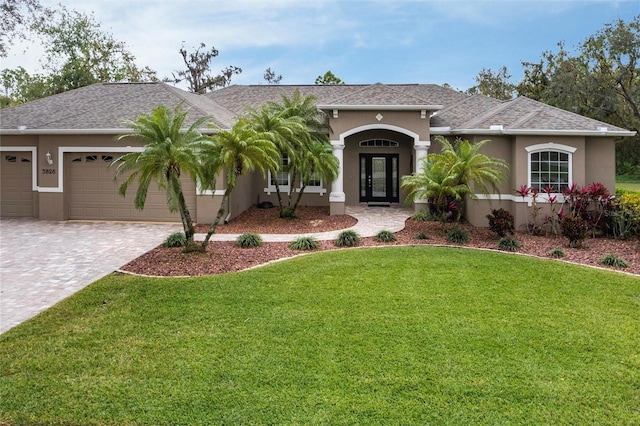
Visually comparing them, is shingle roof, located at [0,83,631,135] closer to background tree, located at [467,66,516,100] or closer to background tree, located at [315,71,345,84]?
background tree, located at [315,71,345,84]

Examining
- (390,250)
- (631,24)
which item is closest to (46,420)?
(390,250)

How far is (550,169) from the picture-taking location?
14.0 metres

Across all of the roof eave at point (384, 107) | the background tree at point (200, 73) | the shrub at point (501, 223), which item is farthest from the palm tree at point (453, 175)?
the background tree at point (200, 73)

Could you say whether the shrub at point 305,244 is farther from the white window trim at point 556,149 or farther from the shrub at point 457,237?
the white window trim at point 556,149

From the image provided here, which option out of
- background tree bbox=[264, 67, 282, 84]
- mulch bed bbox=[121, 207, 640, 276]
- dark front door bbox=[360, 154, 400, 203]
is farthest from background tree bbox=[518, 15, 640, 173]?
background tree bbox=[264, 67, 282, 84]

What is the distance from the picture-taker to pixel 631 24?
2989cm

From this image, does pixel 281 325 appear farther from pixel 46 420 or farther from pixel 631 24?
pixel 631 24

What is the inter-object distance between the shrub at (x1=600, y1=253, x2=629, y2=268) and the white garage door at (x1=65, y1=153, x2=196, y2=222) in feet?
41.9

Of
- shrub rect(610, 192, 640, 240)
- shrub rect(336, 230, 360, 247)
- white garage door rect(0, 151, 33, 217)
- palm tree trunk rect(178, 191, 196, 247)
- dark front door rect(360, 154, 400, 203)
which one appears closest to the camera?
palm tree trunk rect(178, 191, 196, 247)

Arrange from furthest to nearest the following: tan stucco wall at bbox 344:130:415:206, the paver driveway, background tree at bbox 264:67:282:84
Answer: background tree at bbox 264:67:282:84 < tan stucco wall at bbox 344:130:415:206 < the paver driveway

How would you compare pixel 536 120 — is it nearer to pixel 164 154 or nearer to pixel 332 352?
pixel 164 154

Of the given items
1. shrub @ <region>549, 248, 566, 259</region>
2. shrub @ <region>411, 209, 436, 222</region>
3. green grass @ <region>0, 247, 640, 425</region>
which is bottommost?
green grass @ <region>0, 247, 640, 425</region>

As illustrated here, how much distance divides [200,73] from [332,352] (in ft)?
130

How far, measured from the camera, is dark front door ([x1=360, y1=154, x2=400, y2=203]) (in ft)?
64.6
